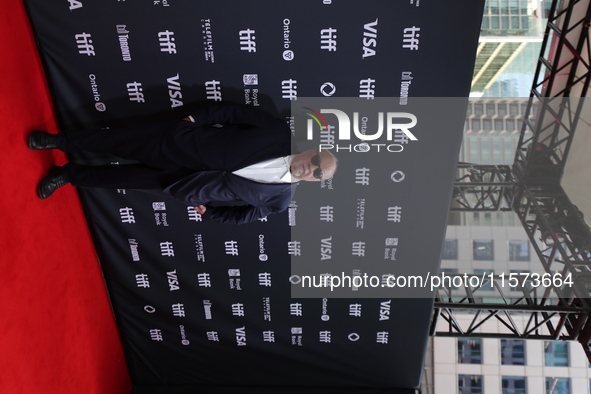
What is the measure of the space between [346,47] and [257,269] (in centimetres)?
201

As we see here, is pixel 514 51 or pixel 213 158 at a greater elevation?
pixel 213 158

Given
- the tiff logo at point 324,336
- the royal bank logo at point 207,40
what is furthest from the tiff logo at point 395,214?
the royal bank logo at point 207,40

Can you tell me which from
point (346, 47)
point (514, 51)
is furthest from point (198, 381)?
point (514, 51)

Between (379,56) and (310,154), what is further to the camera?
(379,56)

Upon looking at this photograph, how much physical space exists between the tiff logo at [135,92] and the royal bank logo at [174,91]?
0.67 ft

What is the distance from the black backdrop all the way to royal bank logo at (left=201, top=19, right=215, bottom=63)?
0.01 metres

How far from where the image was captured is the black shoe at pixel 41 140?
3.08 meters

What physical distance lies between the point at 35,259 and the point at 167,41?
1.76 meters

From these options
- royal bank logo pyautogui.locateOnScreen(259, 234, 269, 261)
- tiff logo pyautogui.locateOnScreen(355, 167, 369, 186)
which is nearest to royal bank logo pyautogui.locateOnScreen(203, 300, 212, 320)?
royal bank logo pyautogui.locateOnScreen(259, 234, 269, 261)

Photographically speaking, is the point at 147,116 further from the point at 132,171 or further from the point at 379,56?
the point at 379,56

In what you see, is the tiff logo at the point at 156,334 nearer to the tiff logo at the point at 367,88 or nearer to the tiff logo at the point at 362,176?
the tiff logo at the point at 362,176

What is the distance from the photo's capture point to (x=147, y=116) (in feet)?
11.3

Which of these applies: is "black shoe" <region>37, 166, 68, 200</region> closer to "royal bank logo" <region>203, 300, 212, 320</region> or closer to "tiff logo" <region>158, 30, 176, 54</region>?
A: "tiff logo" <region>158, 30, 176, 54</region>

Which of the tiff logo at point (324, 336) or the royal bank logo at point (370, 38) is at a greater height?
the royal bank logo at point (370, 38)
